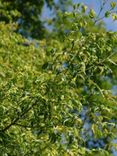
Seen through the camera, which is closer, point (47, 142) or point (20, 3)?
point (47, 142)

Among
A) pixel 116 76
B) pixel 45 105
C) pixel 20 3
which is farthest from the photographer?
pixel 116 76

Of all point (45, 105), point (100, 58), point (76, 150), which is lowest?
point (76, 150)

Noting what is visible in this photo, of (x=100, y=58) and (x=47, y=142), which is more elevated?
(x=100, y=58)

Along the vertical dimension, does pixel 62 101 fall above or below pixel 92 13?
below

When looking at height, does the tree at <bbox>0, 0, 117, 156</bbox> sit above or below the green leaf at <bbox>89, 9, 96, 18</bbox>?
below

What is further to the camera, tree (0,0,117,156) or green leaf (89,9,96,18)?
green leaf (89,9,96,18)

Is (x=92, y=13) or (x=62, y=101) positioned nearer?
(x=62, y=101)

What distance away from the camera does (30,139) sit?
693 cm

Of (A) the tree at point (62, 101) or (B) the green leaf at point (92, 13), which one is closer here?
(A) the tree at point (62, 101)

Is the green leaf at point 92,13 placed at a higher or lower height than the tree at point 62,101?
higher

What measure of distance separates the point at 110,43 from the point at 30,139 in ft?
5.24

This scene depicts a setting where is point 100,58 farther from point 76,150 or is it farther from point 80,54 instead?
point 76,150

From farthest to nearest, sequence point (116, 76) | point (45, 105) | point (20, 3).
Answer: point (116, 76)
point (20, 3)
point (45, 105)

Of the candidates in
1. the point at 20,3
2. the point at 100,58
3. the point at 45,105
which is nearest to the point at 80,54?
the point at 100,58
